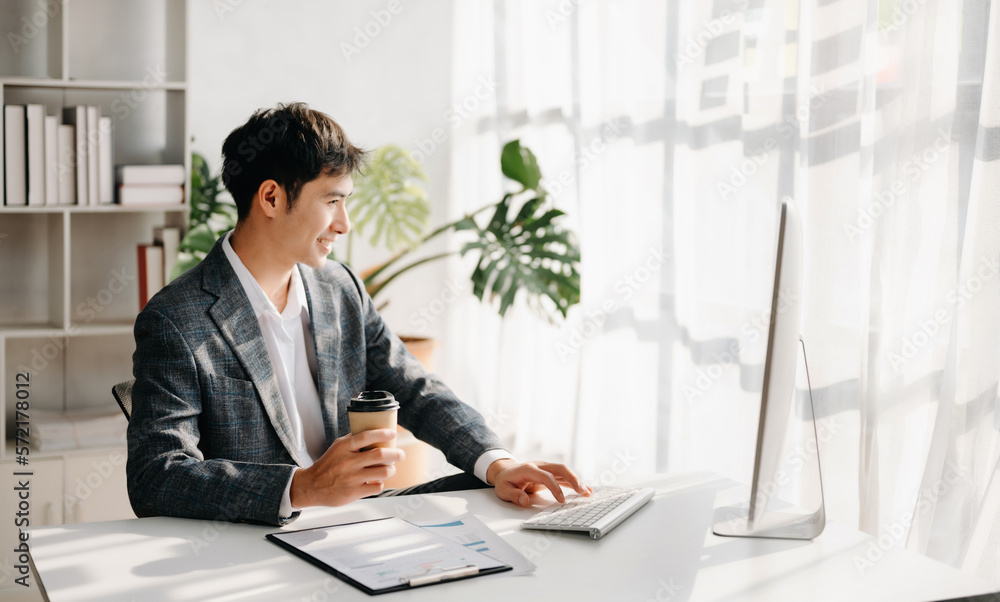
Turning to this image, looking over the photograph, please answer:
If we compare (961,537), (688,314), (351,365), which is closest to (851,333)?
(961,537)

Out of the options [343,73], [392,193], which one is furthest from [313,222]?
[343,73]

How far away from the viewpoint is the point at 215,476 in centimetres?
146

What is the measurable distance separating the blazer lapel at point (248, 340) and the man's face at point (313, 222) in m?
0.15

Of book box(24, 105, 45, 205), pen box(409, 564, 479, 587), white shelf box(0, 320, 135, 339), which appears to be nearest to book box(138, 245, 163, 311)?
white shelf box(0, 320, 135, 339)

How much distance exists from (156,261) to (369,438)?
6.63 feet

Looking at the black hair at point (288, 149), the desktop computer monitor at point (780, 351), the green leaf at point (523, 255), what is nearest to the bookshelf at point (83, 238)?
the green leaf at point (523, 255)

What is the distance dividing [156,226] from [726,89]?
2070 millimetres

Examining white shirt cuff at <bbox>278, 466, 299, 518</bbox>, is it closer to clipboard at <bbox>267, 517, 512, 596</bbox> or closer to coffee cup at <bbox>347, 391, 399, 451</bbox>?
clipboard at <bbox>267, 517, 512, 596</bbox>

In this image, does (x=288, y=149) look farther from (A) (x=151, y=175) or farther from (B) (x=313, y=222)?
(A) (x=151, y=175)

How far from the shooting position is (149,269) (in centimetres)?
308

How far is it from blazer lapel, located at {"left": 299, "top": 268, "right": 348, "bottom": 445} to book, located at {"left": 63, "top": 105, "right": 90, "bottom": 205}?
1346 mm

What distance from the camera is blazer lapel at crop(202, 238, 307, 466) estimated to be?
1722mm

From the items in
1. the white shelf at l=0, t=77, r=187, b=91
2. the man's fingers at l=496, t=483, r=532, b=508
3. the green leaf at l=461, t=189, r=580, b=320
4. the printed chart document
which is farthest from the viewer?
the green leaf at l=461, t=189, r=580, b=320

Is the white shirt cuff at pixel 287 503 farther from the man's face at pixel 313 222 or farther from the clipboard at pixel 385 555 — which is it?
the man's face at pixel 313 222
